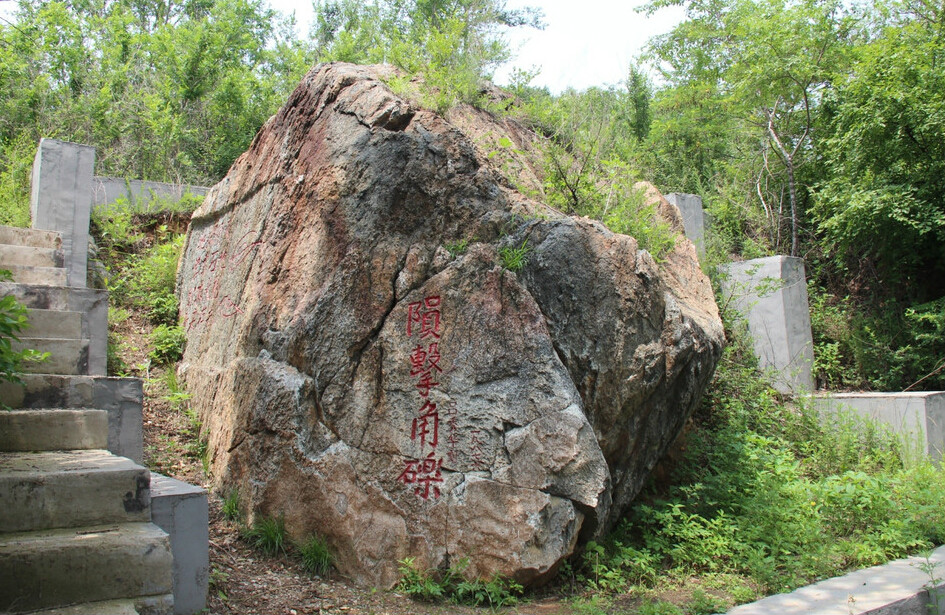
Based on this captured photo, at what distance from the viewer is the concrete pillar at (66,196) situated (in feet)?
21.1

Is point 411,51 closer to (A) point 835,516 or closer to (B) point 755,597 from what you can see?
(B) point 755,597

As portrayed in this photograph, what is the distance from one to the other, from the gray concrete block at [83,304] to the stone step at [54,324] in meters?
0.25

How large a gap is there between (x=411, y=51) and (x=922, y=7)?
351 inches

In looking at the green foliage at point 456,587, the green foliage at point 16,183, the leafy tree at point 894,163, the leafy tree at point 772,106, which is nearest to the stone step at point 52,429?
the green foliage at point 456,587

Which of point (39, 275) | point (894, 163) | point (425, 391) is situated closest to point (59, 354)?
point (39, 275)

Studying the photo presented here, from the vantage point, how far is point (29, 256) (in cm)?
517

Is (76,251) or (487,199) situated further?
(76,251)

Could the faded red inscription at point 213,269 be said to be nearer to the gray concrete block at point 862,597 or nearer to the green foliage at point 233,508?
the green foliage at point 233,508

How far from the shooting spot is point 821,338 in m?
9.58

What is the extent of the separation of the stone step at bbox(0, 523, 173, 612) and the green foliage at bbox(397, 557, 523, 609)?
5.49 feet

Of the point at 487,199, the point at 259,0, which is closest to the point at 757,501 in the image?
the point at 487,199

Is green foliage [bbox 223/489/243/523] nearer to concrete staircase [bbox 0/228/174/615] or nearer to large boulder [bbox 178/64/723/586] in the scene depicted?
large boulder [bbox 178/64/723/586]

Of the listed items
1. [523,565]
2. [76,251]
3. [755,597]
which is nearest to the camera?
[523,565]

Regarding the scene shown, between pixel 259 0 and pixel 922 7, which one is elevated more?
pixel 259 0
